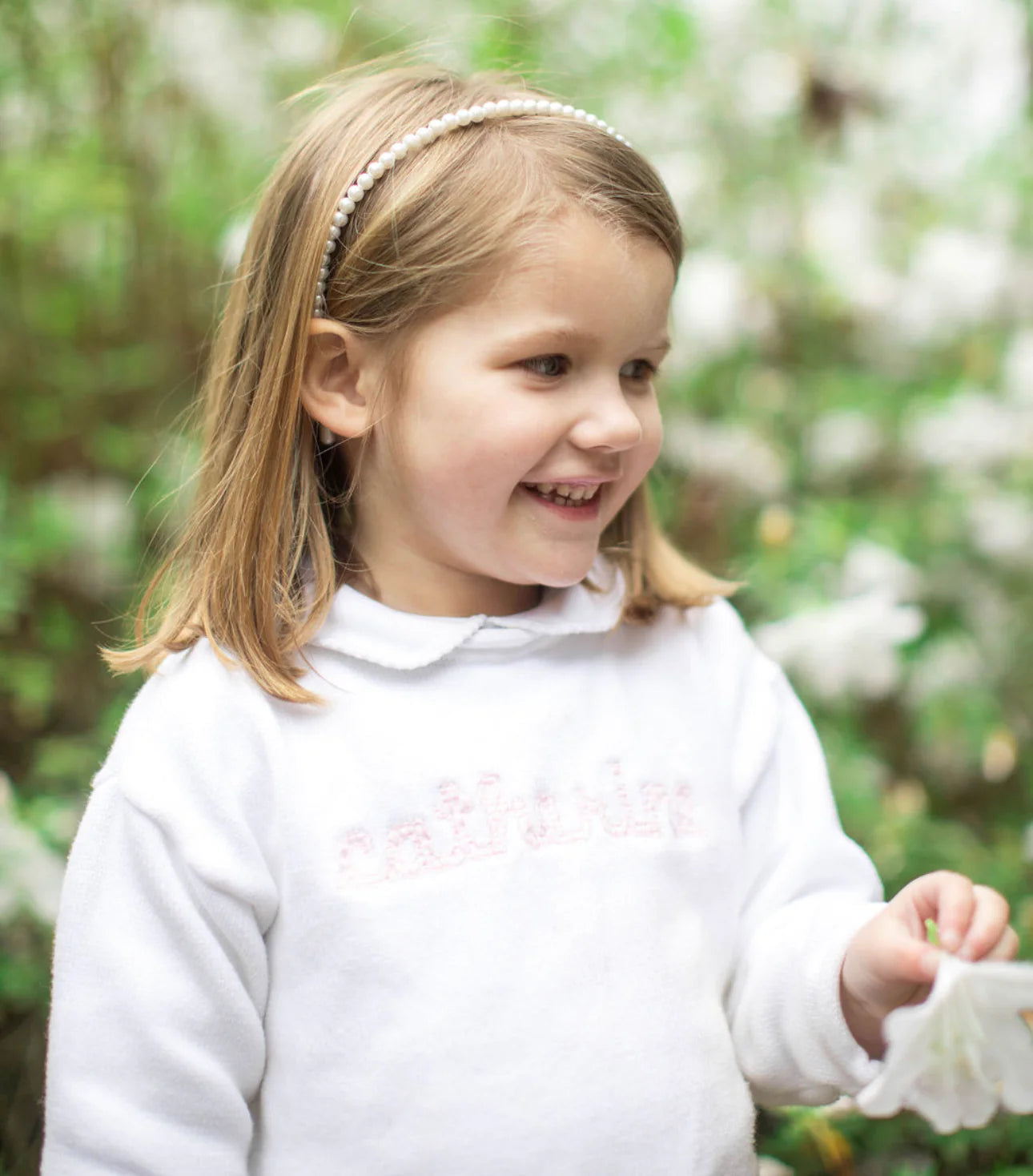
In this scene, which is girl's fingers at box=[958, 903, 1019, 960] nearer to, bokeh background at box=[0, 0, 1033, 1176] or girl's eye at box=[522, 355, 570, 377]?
girl's eye at box=[522, 355, 570, 377]

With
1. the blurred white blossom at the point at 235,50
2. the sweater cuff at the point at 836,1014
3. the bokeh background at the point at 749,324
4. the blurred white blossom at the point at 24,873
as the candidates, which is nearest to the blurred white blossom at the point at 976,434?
the bokeh background at the point at 749,324

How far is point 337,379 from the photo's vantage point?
3.95ft

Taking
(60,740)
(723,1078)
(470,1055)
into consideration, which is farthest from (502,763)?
(60,740)

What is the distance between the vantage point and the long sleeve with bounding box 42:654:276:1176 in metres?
1.05

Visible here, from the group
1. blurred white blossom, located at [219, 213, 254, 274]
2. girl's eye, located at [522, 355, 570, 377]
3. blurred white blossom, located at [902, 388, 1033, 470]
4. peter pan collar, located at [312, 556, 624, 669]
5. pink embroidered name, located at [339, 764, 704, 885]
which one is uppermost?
girl's eye, located at [522, 355, 570, 377]

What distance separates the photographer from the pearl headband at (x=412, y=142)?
3.74 ft

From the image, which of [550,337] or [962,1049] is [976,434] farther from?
[962,1049]

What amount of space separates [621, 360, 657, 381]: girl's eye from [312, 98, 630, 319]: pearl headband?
0.70ft

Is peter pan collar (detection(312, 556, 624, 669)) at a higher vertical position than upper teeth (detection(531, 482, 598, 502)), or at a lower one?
lower

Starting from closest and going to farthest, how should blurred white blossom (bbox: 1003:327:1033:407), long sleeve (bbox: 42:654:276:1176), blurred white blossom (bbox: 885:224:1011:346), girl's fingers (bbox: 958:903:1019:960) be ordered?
1. girl's fingers (bbox: 958:903:1019:960)
2. long sleeve (bbox: 42:654:276:1176)
3. blurred white blossom (bbox: 1003:327:1033:407)
4. blurred white blossom (bbox: 885:224:1011:346)

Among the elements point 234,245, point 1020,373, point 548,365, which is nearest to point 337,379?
point 548,365

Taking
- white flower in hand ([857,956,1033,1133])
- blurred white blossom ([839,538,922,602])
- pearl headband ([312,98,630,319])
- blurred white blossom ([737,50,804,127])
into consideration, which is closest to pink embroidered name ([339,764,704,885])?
white flower in hand ([857,956,1033,1133])

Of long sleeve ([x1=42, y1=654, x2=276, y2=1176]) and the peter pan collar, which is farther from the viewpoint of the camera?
the peter pan collar

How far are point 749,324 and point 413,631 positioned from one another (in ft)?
6.15
